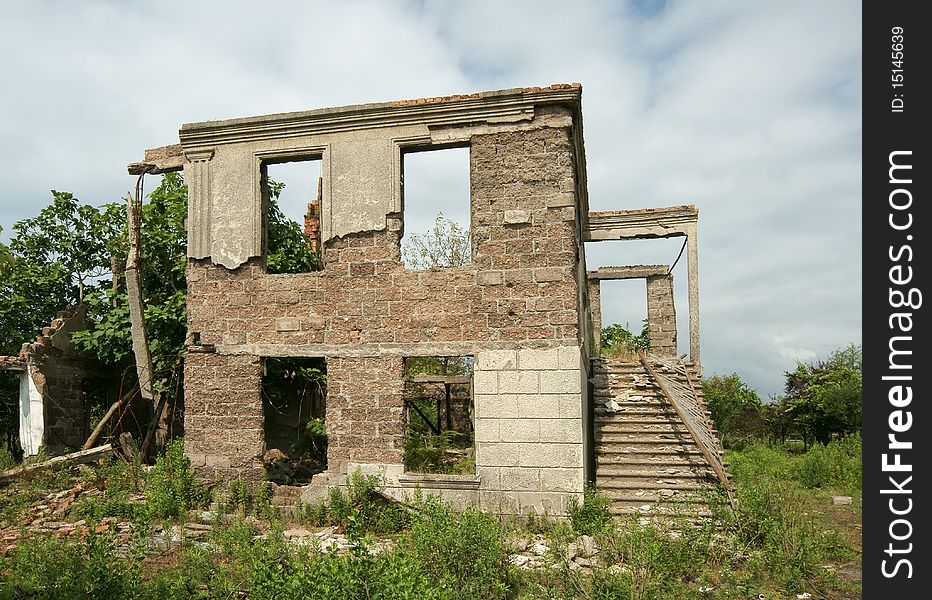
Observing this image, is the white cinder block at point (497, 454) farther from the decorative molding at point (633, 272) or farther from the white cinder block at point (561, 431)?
the decorative molding at point (633, 272)

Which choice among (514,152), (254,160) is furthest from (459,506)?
(254,160)

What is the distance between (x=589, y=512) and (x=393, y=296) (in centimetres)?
388

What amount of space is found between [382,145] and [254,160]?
2.02m

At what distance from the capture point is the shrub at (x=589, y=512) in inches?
350

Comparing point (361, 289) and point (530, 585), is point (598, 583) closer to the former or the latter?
point (530, 585)

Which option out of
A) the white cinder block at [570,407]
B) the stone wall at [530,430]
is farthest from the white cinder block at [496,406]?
the white cinder block at [570,407]

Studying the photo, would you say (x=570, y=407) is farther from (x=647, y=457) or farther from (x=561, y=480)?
(x=647, y=457)

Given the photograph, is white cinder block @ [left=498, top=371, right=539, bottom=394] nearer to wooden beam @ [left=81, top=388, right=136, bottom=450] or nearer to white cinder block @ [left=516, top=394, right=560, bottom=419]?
white cinder block @ [left=516, top=394, right=560, bottom=419]

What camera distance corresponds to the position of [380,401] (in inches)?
386

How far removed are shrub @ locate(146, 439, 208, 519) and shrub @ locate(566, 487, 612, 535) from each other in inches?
204

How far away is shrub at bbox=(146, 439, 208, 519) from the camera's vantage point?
31.5ft

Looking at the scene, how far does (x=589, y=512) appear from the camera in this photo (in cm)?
912

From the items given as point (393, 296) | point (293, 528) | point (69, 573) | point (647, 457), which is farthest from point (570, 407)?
point (69, 573)

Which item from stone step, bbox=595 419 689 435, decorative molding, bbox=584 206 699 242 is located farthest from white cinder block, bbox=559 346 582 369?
decorative molding, bbox=584 206 699 242
